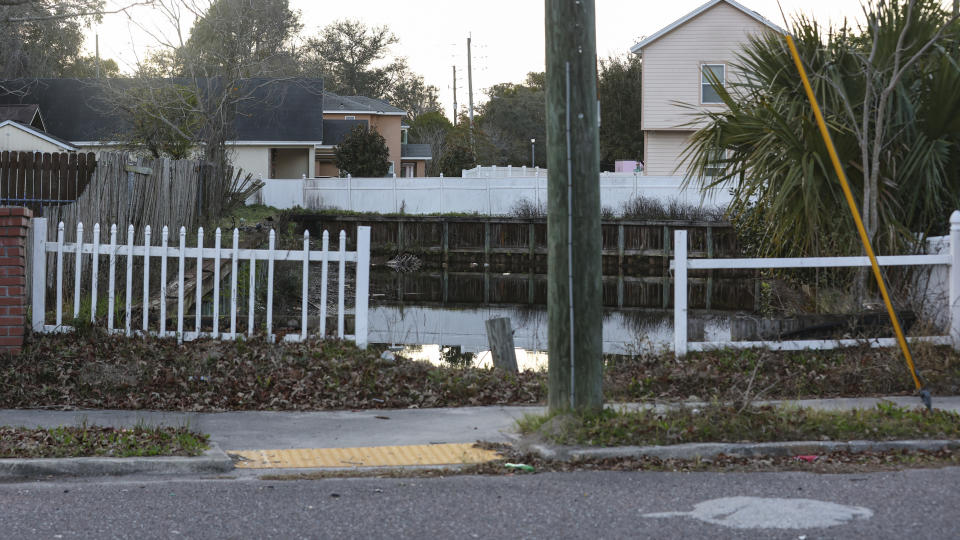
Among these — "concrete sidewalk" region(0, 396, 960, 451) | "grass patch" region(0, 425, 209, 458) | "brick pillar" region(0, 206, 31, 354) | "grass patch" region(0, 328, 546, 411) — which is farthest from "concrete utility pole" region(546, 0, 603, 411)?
"brick pillar" region(0, 206, 31, 354)

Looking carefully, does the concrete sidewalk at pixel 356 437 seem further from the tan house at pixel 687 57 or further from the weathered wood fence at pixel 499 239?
the tan house at pixel 687 57

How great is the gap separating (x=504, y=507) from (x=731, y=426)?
2074mm

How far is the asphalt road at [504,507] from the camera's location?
4.70m

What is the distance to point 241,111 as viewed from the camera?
1692 inches

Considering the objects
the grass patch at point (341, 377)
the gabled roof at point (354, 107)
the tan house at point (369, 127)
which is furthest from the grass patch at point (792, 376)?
the gabled roof at point (354, 107)

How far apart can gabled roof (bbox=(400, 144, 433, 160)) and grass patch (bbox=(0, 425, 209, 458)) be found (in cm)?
5086

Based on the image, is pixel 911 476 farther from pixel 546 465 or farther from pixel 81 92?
pixel 81 92

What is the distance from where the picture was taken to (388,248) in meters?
35.2

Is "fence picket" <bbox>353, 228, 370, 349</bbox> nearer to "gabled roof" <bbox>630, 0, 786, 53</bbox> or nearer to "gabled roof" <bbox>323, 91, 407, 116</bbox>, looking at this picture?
"gabled roof" <bbox>630, 0, 786, 53</bbox>

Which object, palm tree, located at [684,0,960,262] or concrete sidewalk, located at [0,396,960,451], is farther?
palm tree, located at [684,0,960,262]

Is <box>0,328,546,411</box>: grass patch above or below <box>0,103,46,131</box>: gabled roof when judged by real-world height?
below

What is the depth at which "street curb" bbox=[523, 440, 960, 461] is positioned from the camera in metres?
6.21

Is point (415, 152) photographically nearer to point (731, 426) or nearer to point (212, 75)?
point (212, 75)

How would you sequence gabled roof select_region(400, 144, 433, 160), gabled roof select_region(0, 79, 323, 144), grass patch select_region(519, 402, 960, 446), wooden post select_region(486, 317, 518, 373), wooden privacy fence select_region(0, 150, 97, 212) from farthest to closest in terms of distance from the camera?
1. gabled roof select_region(400, 144, 433, 160)
2. gabled roof select_region(0, 79, 323, 144)
3. wooden privacy fence select_region(0, 150, 97, 212)
4. wooden post select_region(486, 317, 518, 373)
5. grass patch select_region(519, 402, 960, 446)
